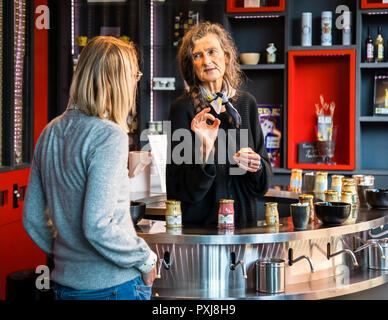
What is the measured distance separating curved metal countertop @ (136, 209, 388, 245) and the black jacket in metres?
0.13

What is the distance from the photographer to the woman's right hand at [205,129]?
7.80ft

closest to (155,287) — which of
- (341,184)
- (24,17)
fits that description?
(341,184)

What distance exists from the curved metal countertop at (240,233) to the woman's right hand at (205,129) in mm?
310

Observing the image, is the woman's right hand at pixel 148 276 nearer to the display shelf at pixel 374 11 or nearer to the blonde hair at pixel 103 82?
the blonde hair at pixel 103 82

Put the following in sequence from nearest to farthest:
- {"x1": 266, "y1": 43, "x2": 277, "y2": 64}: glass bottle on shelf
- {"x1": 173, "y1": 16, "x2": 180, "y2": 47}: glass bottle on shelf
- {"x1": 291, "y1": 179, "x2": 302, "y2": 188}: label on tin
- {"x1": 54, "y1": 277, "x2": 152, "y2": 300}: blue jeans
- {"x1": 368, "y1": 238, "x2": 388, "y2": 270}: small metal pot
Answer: {"x1": 54, "y1": 277, "x2": 152, "y2": 300}: blue jeans, {"x1": 368, "y1": 238, "x2": 388, "y2": 270}: small metal pot, {"x1": 291, "y1": 179, "x2": 302, "y2": 188}: label on tin, {"x1": 173, "y1": 16, "x2": 180, "y2": 47}: glass bottle on shelf, {"x1": 266, "y1": 43, "x2": 277, "y2": 64}: glass bottle on shelf

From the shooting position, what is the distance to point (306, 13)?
5.07m

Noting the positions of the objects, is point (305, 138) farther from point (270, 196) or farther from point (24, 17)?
point (24, 17)

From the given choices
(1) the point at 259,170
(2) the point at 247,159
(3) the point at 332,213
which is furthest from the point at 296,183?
(2) the point at 247,159

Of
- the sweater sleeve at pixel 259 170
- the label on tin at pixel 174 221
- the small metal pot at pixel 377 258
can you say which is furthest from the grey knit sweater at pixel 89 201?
the small metal pot at pixel 377 258

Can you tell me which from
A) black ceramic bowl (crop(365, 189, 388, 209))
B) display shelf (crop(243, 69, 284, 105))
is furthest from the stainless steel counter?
display shelf (crop(243, 69, 284, 105))

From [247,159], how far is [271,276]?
48 centimetres

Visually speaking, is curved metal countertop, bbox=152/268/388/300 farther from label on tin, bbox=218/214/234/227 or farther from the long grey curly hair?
the long grey curly hair

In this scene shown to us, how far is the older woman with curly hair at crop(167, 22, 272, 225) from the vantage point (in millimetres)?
2494

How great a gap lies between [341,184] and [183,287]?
1286 mm
